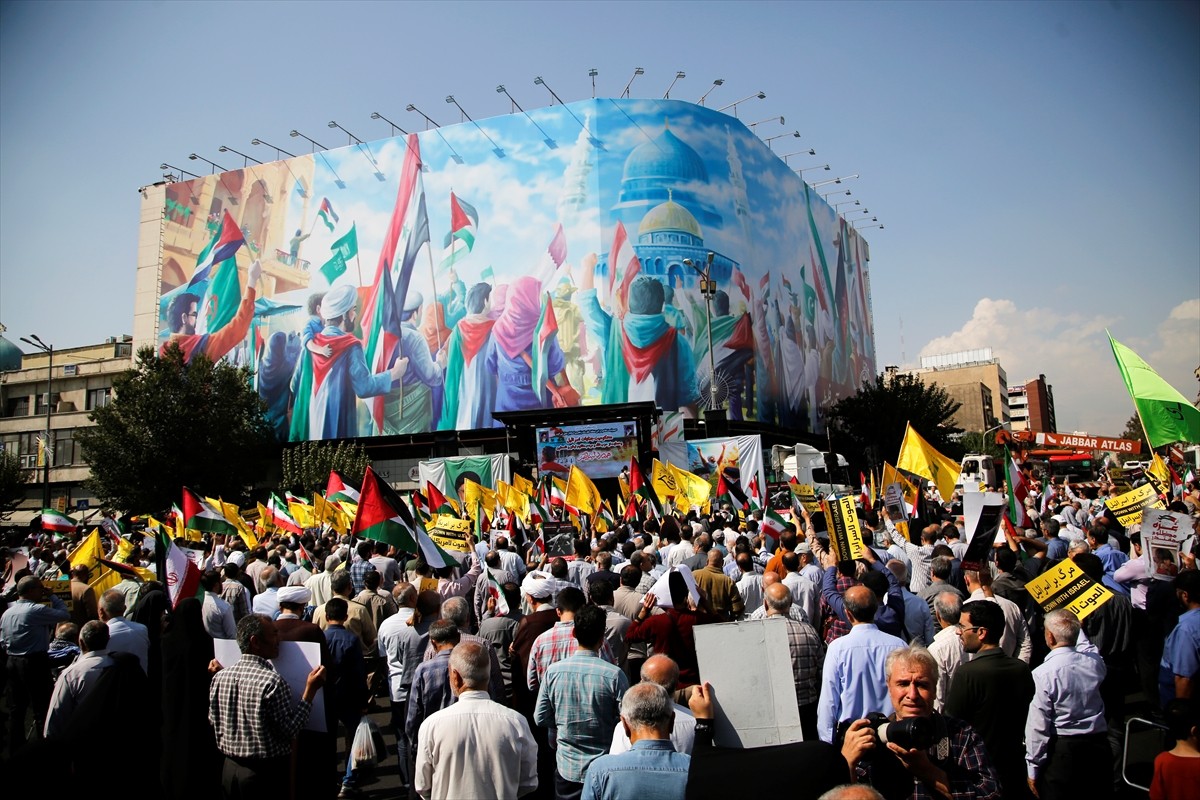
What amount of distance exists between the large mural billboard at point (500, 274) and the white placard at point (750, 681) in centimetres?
4605

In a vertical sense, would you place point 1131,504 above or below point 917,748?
above

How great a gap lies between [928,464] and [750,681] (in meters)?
12.0

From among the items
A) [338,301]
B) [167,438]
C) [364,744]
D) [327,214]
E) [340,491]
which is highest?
[327,214]

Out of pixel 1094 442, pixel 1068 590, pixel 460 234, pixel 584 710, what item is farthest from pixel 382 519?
pixel 460 234

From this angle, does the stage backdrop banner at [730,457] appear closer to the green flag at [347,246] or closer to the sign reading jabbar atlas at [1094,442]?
the sign reading jabbar atlas at [1094,442]

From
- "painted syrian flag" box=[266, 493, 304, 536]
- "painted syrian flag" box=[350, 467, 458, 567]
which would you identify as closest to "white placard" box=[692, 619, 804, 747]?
"painted syrian flag" box=[350, 467, 458, 567]

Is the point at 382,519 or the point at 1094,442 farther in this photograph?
the point at 1094,442

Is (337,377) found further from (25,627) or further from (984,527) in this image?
(984,527)

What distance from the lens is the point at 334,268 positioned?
5878 cm

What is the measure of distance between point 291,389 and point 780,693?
58217 millimetres

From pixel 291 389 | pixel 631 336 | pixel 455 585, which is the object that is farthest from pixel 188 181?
pixel 455 585

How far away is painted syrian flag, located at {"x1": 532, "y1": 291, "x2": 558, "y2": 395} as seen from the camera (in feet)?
171

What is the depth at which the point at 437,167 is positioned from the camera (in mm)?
57062

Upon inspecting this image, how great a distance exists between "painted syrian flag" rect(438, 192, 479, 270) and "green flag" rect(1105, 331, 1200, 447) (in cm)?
4906
